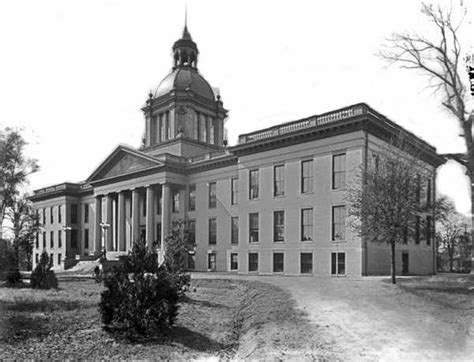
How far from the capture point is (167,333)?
12.3 metres

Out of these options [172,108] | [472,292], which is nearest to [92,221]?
[172,108]

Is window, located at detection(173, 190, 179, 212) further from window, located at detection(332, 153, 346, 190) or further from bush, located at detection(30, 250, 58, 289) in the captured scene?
bush, located at detection(30, 250, 58, 289)

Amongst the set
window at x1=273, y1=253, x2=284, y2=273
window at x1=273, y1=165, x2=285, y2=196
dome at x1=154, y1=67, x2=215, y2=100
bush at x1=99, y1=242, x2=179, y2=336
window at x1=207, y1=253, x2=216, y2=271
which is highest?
dome at x1=154, y1=67, x2=215, y2=100

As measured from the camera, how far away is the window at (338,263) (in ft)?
113

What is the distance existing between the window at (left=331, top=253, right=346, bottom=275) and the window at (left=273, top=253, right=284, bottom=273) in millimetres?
5147

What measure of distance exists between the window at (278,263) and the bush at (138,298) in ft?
87.7

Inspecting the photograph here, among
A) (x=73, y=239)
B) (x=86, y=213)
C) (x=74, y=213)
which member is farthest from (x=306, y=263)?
Result: (x=74, y=213)

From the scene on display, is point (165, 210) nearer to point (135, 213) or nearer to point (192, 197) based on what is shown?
point (192, 197)

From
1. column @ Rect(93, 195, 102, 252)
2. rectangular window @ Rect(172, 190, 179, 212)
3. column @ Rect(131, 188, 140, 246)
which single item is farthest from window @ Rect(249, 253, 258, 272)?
column @ Rect(93, 195, 102, 252)

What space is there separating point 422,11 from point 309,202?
60.4 feet

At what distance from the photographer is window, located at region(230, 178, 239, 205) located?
46.3m

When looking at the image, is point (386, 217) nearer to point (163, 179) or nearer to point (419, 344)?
point (419, 344)

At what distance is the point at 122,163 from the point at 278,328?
159 ft

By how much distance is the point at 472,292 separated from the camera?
18781mm
